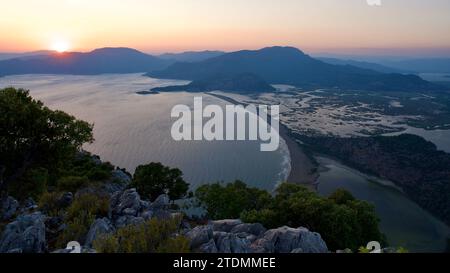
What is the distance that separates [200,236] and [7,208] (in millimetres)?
15783

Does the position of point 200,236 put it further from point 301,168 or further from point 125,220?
point 301,168

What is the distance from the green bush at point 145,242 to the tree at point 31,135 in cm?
917

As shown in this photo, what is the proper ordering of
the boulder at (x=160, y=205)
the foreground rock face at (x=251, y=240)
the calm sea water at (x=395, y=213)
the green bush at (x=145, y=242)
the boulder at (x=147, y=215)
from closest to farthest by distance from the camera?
1. the green bush at (x=145, y=242)
2. the foreground rock face at (x=251, y=240)
3. the boulder at (x=147, y=215)
4. the boulder at (x=160, y=205)
5. the calm sea water at (x=395, y=213)

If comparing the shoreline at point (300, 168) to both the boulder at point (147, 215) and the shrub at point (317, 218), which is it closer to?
the shrub at point (317, 218)

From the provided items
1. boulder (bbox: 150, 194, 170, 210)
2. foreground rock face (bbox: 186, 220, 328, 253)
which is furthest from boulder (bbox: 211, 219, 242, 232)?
boulder (bbox: 150, 194, 170, 210)

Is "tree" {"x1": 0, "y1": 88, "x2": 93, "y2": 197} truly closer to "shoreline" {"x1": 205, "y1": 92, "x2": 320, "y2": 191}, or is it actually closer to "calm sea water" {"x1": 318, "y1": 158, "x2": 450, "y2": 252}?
"calm sea water" {"x1": 318, "y1": 158, "x2": 450, "y2": 252}

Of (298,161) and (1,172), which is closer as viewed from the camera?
(1,172)

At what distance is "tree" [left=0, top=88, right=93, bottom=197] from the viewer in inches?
697

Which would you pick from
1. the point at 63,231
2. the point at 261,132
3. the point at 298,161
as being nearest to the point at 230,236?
the point at 63,231

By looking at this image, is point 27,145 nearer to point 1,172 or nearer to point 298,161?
point 1,172

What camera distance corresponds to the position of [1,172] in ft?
63.2

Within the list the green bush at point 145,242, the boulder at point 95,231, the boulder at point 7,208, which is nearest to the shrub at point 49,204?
the boulder at point 7,208

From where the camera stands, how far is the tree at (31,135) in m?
17.7
